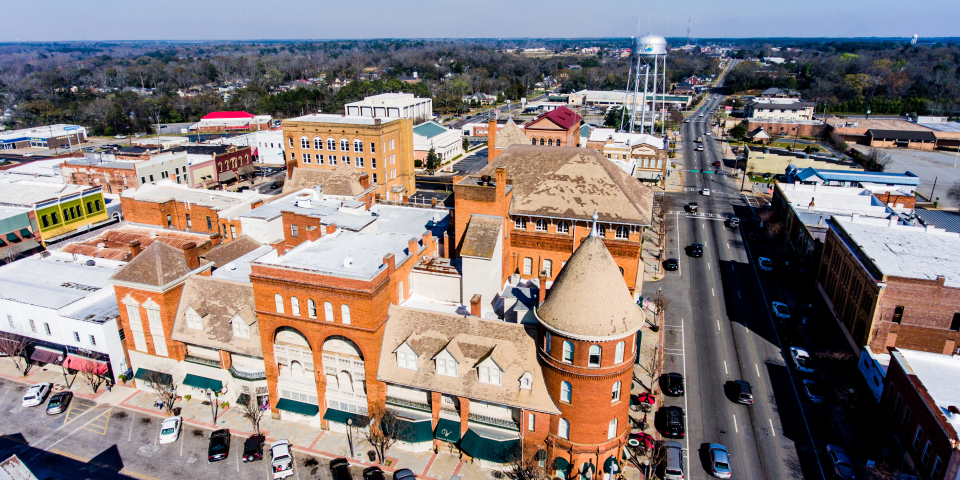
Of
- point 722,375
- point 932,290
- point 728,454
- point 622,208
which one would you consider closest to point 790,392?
point 722,375

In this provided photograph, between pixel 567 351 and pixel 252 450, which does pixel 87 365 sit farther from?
pixel 567 351

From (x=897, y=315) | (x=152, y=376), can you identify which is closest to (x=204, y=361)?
(x=152, y=376)

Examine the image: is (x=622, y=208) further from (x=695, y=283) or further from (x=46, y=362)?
(x=46, y=362)

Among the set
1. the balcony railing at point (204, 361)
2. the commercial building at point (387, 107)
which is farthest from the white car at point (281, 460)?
the commercial building at point (387, 107)

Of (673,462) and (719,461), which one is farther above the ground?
(719,461)

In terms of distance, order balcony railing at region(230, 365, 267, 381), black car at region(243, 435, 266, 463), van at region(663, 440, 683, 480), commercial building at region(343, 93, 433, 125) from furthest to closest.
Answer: commercial building at region(343, 93, 433, 125) < balcony railing at region(230, 365, 267, 381) < black car at region(243, 435, 266, 463) < van at region(663, 440, 683, 480)

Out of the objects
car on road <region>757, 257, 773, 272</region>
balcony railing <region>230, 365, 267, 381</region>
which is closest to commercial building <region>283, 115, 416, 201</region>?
balcony railing <region>230, 365, 267, 381</region>

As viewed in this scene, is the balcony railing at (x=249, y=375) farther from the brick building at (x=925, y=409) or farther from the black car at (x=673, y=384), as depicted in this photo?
the brick building at (x=925, y=409)

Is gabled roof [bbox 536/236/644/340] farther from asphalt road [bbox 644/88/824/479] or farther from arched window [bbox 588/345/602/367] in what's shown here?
asphalt road [bbox 644/88/824/479]
